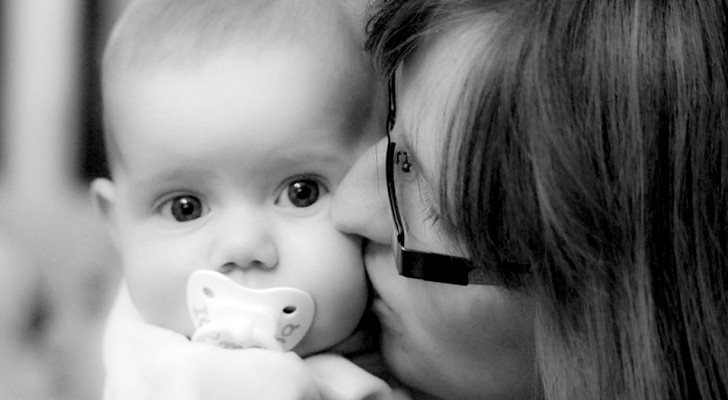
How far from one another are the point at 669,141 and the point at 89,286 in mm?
1055

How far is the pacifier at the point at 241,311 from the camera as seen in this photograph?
1.09 metres

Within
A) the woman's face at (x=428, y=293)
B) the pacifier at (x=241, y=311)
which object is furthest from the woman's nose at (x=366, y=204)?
the pacifier at (x=241, y=311)

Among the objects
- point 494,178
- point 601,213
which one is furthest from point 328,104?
point 601,213

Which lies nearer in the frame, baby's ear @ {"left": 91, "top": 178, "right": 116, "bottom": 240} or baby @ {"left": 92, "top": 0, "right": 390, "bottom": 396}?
baby @ {"left": 92, "top": 0, "right": 390, "bottom": 396}

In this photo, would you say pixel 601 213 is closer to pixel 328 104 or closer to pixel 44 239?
pixel 328 104

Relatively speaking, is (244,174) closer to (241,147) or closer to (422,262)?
(241,147)

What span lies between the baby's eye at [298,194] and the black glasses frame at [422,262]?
132 millimetres

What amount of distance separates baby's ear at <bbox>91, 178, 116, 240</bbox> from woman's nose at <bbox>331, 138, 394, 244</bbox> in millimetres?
380

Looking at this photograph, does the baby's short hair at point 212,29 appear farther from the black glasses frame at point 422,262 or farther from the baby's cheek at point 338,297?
the baby's cheek at point 338,297

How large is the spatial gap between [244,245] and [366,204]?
164mm

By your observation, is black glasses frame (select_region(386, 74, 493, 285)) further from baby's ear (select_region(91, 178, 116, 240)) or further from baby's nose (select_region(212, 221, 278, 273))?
baby's ear (select_region(91, 178, 116, 240))

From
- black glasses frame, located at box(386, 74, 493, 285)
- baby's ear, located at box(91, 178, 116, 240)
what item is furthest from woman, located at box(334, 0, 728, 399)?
baby's ear, located at box(91, 178, 116, 240)

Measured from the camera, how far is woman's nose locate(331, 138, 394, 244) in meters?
1.13

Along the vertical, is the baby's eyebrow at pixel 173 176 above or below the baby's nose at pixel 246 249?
above
